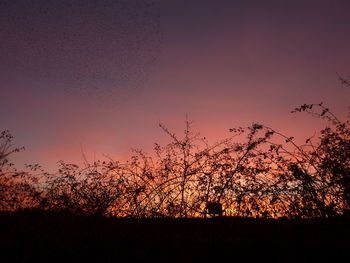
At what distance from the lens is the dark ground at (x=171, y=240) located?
4129mm

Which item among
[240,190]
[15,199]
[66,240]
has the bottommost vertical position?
[66,240]

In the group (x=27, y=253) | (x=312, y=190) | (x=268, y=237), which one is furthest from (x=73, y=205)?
(x=312, y=190)

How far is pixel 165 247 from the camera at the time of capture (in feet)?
15.2

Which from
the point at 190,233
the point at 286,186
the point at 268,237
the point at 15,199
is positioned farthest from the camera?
the point at 15,199

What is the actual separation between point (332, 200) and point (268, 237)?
1324 millimetres

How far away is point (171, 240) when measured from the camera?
497 cm

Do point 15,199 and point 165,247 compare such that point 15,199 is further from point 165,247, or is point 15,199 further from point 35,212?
point 165,247

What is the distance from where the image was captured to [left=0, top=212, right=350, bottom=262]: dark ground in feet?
13.5

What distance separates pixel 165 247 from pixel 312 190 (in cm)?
282

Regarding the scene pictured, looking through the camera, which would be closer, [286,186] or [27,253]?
[27,253]

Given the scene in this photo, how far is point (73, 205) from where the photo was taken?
7.41 metres

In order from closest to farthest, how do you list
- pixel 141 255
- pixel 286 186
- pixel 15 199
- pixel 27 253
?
1. pixel 141 255
2. pixel 27 253
3. pixel 286 186
4. pixel 15 199

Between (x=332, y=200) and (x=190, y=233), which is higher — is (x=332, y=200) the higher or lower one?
the higher one

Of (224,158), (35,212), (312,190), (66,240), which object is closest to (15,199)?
(35,212)
